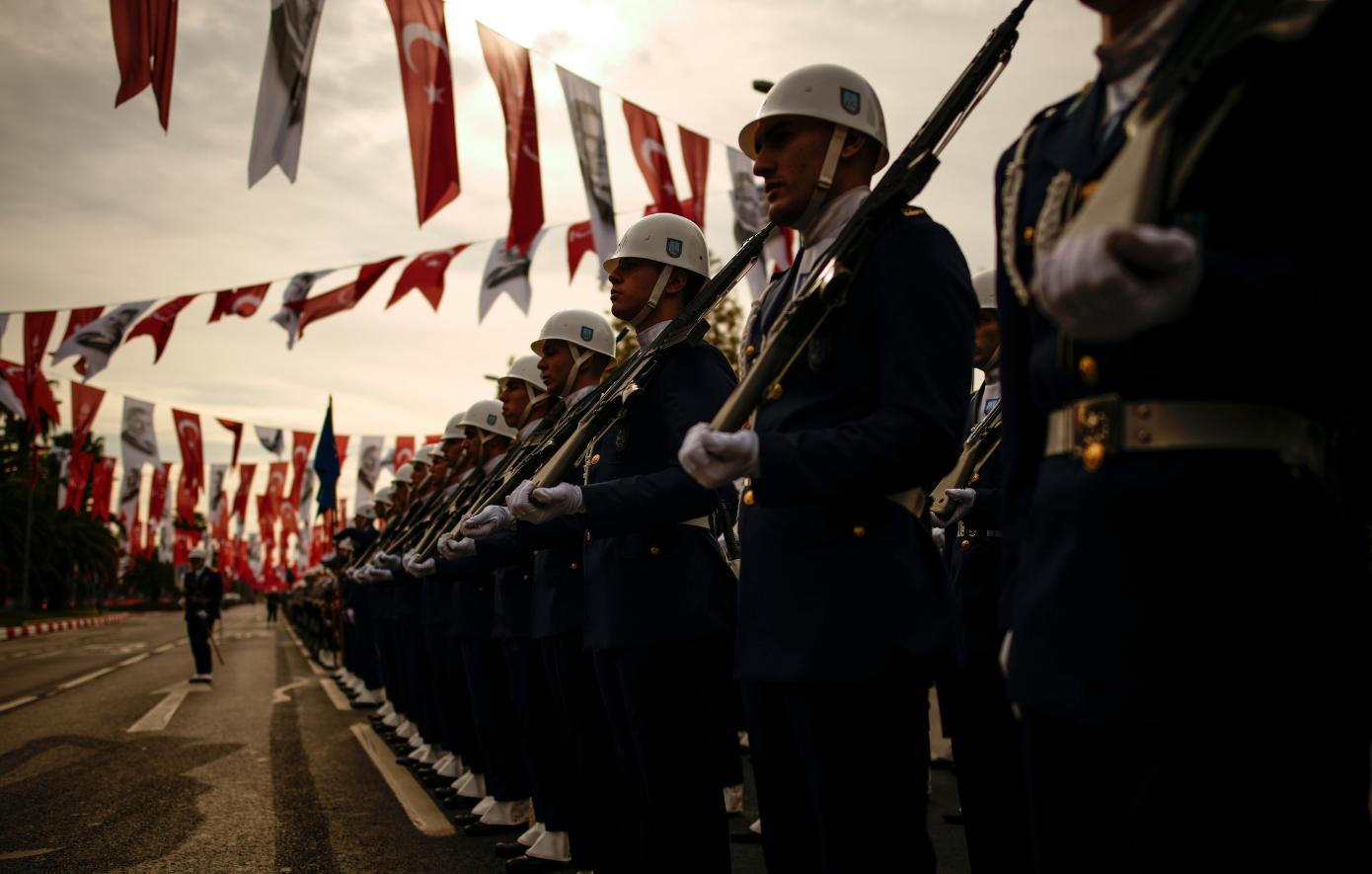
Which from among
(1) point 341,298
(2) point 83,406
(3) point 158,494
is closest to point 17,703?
(1) point 341,298

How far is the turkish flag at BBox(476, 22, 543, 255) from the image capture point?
984 cm

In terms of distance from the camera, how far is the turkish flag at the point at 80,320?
1374 cm

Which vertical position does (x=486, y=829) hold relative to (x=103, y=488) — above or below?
below

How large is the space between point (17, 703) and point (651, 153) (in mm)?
9572

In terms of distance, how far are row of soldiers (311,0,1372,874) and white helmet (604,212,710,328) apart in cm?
1

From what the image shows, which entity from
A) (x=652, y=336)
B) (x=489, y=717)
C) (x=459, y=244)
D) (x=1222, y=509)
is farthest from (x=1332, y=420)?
(x=459, y=244)

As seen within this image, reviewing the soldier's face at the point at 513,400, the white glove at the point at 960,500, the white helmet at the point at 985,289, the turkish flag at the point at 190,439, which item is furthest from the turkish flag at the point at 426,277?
the turkish flag at the point at 190,439

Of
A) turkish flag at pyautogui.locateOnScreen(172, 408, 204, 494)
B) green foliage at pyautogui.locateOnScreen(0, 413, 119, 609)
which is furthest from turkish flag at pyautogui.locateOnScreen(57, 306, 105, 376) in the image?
green foliage at pyautogui.locateOnScreen(0, 413, 119, 609)

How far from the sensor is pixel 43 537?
4366cm

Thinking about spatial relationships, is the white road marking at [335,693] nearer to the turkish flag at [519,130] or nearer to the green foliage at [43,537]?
the turkish flag at [519,130]

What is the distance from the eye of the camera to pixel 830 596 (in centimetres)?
211

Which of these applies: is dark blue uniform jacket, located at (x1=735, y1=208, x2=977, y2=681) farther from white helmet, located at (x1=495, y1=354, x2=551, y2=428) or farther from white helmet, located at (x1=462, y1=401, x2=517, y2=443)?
white helmet, located at (x1=462, y1=401, x2=517, y2=443)

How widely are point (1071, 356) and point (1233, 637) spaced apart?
44 centimetres

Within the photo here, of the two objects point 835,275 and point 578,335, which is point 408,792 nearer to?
point 578,335
